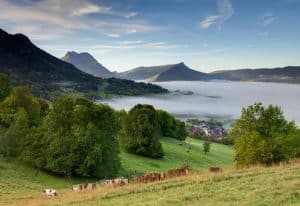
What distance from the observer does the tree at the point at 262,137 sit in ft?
162

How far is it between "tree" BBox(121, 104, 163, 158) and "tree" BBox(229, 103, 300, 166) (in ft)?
120

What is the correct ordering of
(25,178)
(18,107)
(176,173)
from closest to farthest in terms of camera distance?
(176,173), (25,178), (18,107)

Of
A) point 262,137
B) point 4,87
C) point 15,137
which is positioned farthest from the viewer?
point 4,87

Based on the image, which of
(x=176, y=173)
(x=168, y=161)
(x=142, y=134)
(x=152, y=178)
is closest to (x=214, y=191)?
(x=152, y=178)

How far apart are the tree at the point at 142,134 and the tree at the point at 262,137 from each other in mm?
36520

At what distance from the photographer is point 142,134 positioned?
92688mm

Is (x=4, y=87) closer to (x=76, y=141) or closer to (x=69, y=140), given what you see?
(x=69, y=140)

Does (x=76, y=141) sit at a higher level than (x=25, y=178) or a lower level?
higher

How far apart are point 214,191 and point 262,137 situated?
100 ft

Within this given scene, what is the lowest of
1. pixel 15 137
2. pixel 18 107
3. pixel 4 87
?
pixel 15 137

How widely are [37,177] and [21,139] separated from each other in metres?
10.0

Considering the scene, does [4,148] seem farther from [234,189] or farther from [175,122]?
[175,122]

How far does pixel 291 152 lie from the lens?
51.2m

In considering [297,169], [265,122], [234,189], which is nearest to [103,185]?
[234,189]
